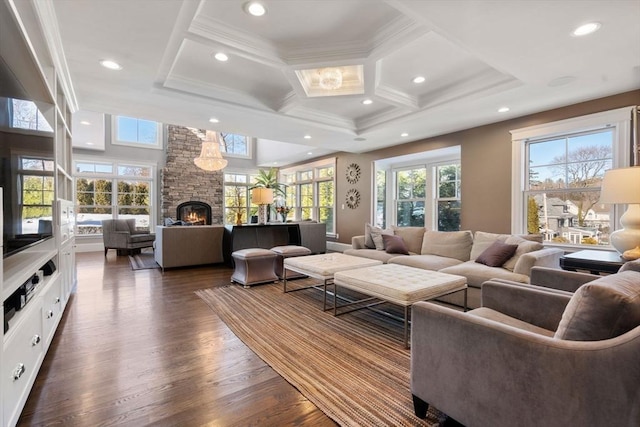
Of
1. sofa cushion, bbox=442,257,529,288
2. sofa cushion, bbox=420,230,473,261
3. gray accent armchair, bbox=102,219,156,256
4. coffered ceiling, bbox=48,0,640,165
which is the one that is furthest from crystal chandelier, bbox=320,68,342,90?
gray accent armchair, bbox=102,219,156,256

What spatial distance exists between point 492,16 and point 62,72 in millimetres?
3811

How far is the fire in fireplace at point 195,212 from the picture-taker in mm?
8859

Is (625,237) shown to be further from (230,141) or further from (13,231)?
(230,141)

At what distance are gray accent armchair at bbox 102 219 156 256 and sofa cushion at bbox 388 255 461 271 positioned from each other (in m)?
5.94

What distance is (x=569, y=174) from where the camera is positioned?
13.2 feet

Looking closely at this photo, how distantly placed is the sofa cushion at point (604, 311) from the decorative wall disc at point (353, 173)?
20.3 ft

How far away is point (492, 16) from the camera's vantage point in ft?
6.89

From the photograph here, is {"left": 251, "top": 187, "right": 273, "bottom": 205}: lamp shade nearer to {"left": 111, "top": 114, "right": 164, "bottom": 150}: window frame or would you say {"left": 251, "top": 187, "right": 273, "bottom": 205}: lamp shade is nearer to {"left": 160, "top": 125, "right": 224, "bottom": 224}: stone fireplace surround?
{"left": 111, "top": 114, "right": 164, "bottom": 150}: window frame

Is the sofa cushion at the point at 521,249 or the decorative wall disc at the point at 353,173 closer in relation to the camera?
the sofa cushion at the point at 521,249

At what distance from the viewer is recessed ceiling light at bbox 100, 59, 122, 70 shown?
2814 mm

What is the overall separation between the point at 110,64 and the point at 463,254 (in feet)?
15.2

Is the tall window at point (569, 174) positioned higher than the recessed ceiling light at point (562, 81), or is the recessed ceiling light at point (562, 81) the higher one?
the recessed ceiling light at point (562, 81)

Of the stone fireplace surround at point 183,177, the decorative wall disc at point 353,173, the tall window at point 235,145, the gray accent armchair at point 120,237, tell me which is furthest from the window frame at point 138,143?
the decorative wall disc at point 353,173

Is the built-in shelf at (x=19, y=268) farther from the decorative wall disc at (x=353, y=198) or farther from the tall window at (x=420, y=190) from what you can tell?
the decorative wall disc at (x=353, y=198)
